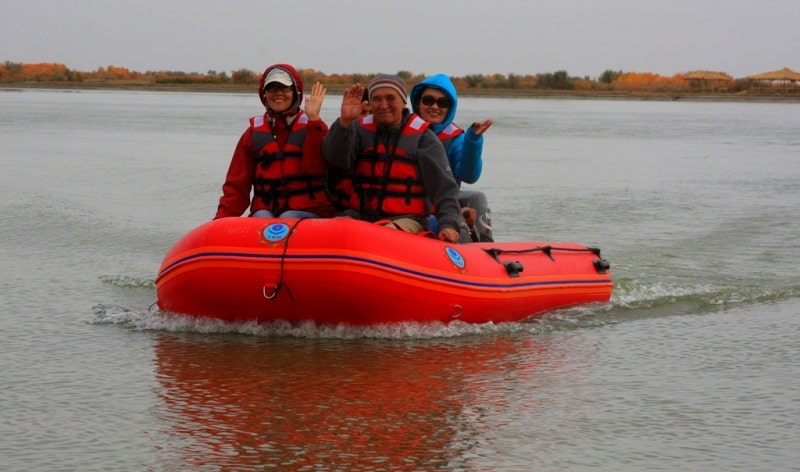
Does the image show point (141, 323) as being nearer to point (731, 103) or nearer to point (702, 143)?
point (702, 143)

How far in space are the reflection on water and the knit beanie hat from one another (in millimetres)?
1337

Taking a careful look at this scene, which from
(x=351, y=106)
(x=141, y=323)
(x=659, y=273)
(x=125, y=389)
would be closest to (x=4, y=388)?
(x=125, y=389)

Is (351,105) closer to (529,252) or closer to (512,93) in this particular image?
(529,252)

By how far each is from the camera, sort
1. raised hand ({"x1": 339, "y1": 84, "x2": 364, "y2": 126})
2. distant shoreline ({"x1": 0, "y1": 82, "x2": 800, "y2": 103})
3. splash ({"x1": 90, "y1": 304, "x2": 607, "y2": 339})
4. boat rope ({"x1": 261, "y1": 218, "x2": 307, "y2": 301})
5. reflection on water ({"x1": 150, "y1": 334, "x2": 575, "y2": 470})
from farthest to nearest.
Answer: distant shoreline ({"x1": 0, "y1": 82, "x2": 800, "y2": 103}) → raised hand ({"x1": 339, "y1": 84, "x2": 364, "y2": 126}) → splash ({"x1": 90, "y1": 304, "x2": 607, "y2": 339}) → boat rope ({"x1": 261, "y1": 218, "x2": 307, "y2": 301}) → reflection on water ({"x1": 150, "y1": 334, "x2": 575, "y2": 470})

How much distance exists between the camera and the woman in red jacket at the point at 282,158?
662 centimetres

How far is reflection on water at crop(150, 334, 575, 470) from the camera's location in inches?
181

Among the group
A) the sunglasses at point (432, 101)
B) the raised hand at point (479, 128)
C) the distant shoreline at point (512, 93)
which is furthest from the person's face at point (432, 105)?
the distant shoreline at point (512, 93)

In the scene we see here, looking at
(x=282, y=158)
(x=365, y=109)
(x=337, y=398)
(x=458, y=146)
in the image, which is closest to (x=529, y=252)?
(x=458, y=146)

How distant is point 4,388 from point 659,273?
17.1ft

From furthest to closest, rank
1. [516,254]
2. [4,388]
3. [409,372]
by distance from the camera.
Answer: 1. [516,254]
2. [409,372]
3. [4,388]

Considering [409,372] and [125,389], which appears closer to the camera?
[125,389]

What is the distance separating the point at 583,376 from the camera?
232 inches

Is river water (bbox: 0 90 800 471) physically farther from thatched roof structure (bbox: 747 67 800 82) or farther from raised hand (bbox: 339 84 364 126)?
thatched roof structure (bbox: 747 67 800 82)

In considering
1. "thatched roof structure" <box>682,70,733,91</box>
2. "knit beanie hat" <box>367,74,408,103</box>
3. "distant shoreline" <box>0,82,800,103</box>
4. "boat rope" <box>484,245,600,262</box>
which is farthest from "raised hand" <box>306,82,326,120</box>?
"thatched roof structure" <box>682,70,733,91</box>
